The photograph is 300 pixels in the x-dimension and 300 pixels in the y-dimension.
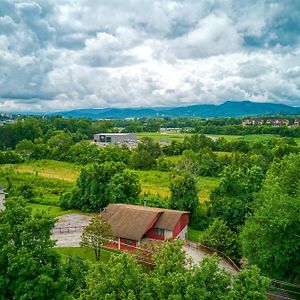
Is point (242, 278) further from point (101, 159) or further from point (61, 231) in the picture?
point (101, 159)

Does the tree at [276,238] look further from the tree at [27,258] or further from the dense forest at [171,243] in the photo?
the tree at [27,258]

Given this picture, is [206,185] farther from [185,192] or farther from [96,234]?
[96,234]

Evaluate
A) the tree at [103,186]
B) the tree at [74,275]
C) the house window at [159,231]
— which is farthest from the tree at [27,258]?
the tree at [103,186]

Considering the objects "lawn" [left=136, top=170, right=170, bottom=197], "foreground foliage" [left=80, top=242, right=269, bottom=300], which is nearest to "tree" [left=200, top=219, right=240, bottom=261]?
"foreground foliage" [left=80, top=242, right=269, bottom=300]

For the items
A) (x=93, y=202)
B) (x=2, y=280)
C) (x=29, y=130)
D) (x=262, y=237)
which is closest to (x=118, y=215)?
(x=93, y=202)

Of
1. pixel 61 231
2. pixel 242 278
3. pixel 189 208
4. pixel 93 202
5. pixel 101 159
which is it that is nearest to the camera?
pixel 242 278
